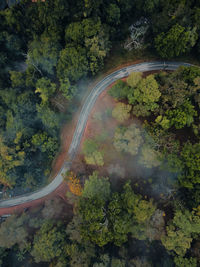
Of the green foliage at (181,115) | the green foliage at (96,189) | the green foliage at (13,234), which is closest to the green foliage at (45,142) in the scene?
the green foliage at (96,189)

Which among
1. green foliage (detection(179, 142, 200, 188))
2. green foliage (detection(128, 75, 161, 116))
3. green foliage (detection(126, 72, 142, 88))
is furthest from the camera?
green foliage (detection(126, 72, 142, 88))

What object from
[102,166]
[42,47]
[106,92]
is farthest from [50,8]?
[102,166]

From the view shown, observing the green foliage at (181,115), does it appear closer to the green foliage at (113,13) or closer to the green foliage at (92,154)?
the green foliage at (92,154)

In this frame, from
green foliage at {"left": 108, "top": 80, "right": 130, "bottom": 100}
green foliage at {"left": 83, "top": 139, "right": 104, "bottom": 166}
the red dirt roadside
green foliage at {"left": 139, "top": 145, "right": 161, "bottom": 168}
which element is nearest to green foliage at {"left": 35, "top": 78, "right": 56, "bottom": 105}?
the red dirt roadside

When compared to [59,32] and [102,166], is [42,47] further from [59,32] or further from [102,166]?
[102,166]

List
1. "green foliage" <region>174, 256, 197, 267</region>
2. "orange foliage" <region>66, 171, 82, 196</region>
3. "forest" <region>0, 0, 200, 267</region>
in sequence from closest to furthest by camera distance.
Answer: "green foliage" <region>174, 256, 197, 267</region>, "forest" <region>0, 0, 200, 267</region>, "orange foliage" <region>66, 171, 82, 196</region>

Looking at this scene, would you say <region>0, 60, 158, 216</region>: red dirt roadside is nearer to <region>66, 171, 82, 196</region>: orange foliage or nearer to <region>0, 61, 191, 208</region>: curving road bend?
<region>0, 61, 191, 208</region>: curving road bend
